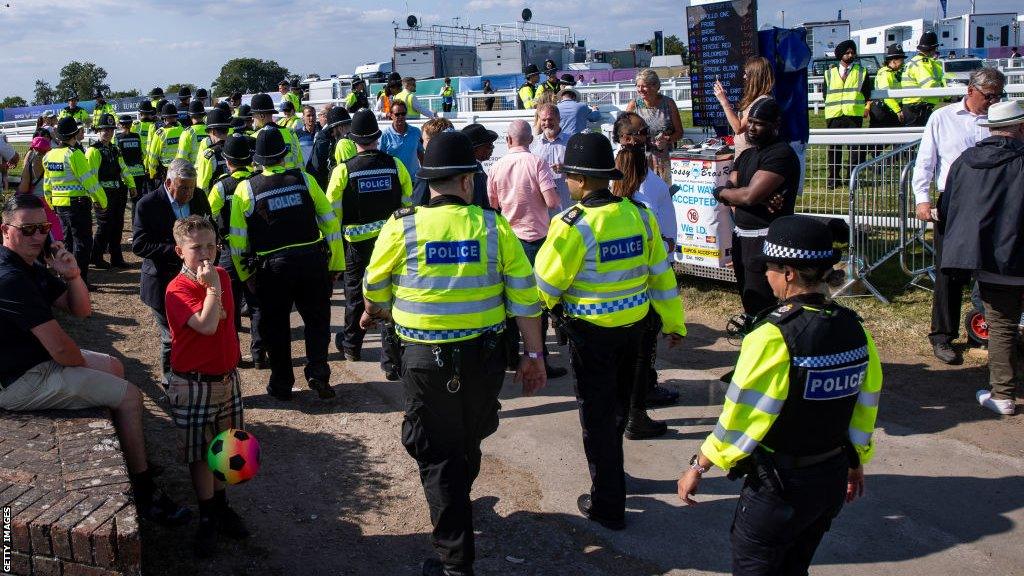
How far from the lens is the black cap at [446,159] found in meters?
4.18

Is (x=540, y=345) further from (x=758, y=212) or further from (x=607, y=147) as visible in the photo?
(x=758, y=212)

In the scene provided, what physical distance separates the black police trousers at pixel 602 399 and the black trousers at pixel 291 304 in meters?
2.78

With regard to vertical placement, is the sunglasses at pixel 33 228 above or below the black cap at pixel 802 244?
above

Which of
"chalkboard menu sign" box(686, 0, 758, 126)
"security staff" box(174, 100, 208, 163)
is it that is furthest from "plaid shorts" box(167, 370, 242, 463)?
"security staff" box(174, 100, 208, 163)

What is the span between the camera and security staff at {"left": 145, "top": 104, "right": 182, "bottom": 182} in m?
12.9

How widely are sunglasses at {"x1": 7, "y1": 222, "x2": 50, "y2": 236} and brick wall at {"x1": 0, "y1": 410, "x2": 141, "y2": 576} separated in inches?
40.0

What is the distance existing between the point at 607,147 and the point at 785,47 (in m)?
5.83

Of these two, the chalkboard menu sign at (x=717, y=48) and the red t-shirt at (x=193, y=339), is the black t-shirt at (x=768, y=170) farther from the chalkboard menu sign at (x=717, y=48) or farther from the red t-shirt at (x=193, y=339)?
the chalkboard menu sign at (x=717, y=48)

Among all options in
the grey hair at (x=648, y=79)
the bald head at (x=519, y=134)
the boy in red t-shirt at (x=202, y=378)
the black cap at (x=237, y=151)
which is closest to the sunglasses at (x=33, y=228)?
the boy in red t-shirt at (x=202, y=378)

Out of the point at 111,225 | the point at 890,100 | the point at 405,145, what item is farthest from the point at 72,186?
the point at 890,100

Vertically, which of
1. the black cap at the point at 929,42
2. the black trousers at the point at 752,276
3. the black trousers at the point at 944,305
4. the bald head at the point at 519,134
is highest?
the black cap at the point at 929,42

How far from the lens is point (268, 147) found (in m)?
6.61

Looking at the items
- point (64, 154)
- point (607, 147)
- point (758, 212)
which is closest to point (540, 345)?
point (607, 147)

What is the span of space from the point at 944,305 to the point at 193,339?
5.75 meters
